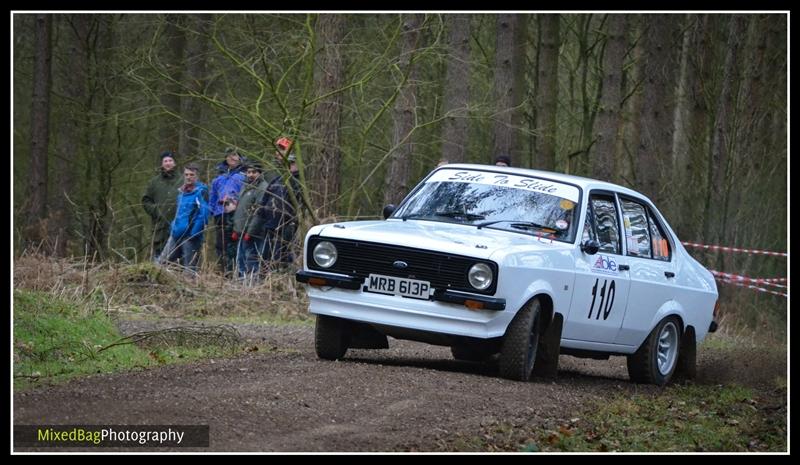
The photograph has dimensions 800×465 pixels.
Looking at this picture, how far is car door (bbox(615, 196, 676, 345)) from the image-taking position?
39.5 feet

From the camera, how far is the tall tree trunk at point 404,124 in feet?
62.7

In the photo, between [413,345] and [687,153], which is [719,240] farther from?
[413,345]

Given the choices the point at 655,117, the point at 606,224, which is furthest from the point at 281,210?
the point at 655,117

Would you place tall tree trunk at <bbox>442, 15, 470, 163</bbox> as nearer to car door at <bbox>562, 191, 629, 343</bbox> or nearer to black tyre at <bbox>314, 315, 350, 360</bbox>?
car door at <bbox>562, 191, 629, 343</bbox>

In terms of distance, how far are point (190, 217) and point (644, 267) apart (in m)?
8.47

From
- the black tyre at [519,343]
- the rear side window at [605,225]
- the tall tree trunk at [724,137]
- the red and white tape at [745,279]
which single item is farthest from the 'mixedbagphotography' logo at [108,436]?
the tall tree trunk at [724,137]

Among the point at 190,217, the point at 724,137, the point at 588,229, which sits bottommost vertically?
the point at 190,217

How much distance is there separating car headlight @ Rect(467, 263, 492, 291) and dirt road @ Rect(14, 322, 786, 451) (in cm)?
75

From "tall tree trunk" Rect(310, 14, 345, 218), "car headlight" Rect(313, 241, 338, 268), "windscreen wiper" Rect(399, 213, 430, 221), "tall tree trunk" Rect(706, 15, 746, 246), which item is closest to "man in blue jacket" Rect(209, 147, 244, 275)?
"tall tree trunk" Rect(310, 14, 345, 218)

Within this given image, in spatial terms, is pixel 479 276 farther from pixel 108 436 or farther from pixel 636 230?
pixel 108 436

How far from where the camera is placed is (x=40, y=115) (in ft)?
A: 85.4

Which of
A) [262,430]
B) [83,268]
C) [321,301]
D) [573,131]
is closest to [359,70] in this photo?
[83,268]

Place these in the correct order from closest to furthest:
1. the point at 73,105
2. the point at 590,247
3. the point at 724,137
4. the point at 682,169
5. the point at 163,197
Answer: the point at 590,247, the point at 163,197, the point at 724,137, the point at 682,169, the point at 73,105

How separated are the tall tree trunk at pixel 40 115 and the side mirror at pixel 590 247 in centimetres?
1666
